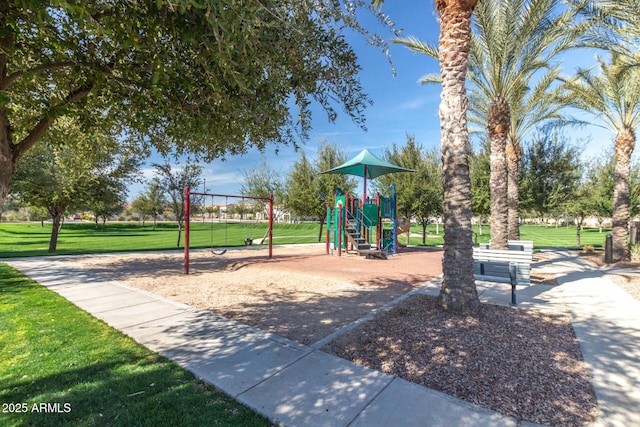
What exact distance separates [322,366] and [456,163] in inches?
159

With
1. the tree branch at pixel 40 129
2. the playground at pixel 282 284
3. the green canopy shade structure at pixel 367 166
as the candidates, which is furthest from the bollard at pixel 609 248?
the tree branch at pixel 40 129

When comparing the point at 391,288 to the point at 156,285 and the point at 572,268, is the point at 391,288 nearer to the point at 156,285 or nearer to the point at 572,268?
the point at 156,285

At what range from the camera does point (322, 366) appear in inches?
145

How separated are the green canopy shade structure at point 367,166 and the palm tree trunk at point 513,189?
4.89m

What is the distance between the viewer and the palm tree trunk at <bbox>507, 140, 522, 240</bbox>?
599 inches

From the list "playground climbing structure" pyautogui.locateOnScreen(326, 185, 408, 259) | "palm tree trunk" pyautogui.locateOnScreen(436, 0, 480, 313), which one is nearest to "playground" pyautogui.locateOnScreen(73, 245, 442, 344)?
"playground climbing structure" pyautogui.locateOnScreen(326, 185, 408, 259)

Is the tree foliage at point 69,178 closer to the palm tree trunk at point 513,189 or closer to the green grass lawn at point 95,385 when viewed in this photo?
the green grass lawn at point 95,385

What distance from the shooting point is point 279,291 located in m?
7.81

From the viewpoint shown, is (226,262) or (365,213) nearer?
(226,262)

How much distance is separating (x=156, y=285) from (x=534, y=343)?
27.2ft

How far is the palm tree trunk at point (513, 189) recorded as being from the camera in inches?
599

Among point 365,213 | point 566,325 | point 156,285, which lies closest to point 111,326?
point 156,285

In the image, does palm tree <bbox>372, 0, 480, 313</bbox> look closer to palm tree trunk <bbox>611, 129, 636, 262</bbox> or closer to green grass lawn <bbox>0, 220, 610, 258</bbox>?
green grass lawn <bbox>0, 220, 610, 258</bbox>

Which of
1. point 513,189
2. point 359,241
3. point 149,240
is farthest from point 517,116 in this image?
point 149,240
